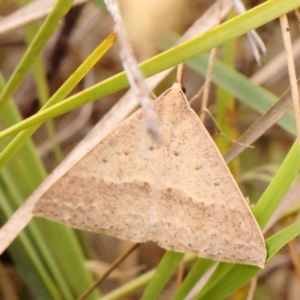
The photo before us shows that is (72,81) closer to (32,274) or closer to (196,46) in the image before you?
(196,46)

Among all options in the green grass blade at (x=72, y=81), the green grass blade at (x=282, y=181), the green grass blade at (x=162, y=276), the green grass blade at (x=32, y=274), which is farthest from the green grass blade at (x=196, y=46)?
the green grass blade at (x=32, y=274)

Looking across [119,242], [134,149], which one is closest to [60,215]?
[134,149]

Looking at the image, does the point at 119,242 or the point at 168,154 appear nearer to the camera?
the point at 168,154

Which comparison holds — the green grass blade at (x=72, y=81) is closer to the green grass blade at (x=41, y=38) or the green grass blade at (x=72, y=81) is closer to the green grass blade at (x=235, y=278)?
the green grass blade at (x=41, y=38)

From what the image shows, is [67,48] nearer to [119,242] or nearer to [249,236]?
[119,242]

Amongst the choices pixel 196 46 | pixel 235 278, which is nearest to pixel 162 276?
pixel 235 278

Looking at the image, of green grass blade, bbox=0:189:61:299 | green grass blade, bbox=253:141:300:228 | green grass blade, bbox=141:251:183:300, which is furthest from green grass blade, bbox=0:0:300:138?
green grass blade, bbox=0:189:61:299

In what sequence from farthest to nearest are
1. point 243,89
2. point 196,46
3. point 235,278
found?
point 243,89 < point 235,278 < point 196,46
